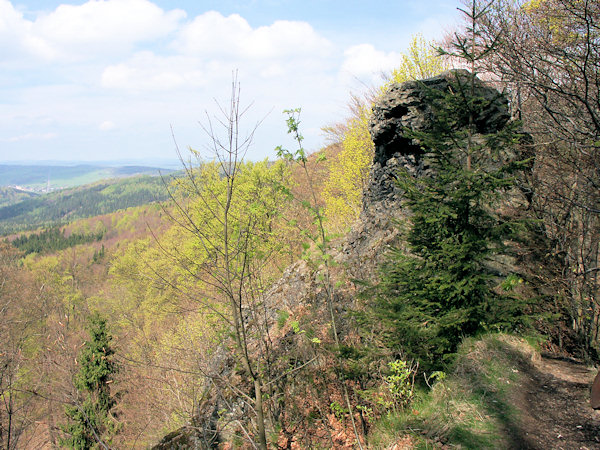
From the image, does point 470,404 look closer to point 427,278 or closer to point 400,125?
point 427,278

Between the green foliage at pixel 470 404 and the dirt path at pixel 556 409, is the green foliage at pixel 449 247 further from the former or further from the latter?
the dirt path at pixel 556 409

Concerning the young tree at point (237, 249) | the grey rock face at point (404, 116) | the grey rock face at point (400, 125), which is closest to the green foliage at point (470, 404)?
the young tree at point (237, 249)

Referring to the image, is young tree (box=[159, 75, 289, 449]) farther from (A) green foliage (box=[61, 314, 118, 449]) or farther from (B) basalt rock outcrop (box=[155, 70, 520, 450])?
(A) green foliage (box=[61, 314, 118, 449])

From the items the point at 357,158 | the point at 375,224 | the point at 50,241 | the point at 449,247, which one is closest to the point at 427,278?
the point at 449,247

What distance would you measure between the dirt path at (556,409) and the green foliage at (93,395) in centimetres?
1230

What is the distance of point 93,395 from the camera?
43.4 feet

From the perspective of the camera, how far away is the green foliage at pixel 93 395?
40.5 ft

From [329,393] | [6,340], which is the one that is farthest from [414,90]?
[6,340]

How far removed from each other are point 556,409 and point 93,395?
1458cm

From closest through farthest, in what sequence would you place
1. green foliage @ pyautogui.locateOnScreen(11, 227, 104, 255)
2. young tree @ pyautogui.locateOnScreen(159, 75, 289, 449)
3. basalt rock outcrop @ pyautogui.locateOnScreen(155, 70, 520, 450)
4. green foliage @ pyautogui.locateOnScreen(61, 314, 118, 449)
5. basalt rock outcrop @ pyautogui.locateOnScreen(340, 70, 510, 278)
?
1. young tree @ pyautogui.locateOnScreen(159, 75, 289, 449)
2. basalt rock outcrop @ pyautogui.locateOnScreen(155, 70, 520, 450)
3. basalt rock outcrop @ pyautogui.locateOnScreen(340, 70, 510, 278)
4. green foliage @ pyautogui.locateOnScreen(61, 314, 118, 449)
5. green foliage @ pyautogui.locateOnScreen(11, 227, 104, 255)

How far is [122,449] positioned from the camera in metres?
13.8

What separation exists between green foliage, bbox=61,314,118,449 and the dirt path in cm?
1230

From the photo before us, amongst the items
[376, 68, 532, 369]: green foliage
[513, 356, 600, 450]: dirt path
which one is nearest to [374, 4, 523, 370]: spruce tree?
[376, 68, 532, 369]: green foliage

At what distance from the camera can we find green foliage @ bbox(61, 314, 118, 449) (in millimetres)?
12336
